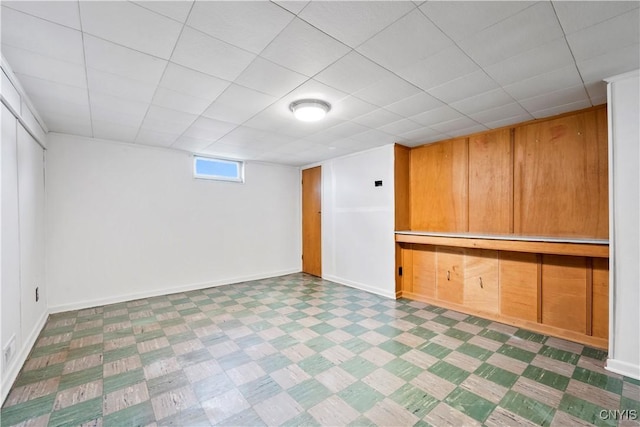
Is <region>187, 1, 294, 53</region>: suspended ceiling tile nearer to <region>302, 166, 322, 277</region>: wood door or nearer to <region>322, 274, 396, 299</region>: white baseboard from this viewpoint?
<region>322, 274, 396, 299</region>: white baseboard

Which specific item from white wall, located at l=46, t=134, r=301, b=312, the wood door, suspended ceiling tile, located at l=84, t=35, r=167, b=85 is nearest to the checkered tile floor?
white wall, located at l=46, t=134, r=301, b=312

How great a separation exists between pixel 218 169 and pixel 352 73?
152 inches

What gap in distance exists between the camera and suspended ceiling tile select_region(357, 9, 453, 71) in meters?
1.63

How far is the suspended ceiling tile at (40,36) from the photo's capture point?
155cm

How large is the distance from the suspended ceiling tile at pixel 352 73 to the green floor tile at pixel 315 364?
2514mm

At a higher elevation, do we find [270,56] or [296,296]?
[270,56]

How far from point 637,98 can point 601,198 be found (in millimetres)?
1124

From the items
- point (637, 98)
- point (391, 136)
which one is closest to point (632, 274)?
point (637, 98)

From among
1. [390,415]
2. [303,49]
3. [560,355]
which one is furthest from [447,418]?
[303,49]

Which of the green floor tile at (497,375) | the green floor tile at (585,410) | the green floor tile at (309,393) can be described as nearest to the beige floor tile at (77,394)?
the green floor tile at (309,393)

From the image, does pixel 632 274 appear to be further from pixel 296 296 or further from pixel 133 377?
pixel 133 377

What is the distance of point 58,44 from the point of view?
1782mm

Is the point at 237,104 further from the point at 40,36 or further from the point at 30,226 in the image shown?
the point at 30,226

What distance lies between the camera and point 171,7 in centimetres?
147
